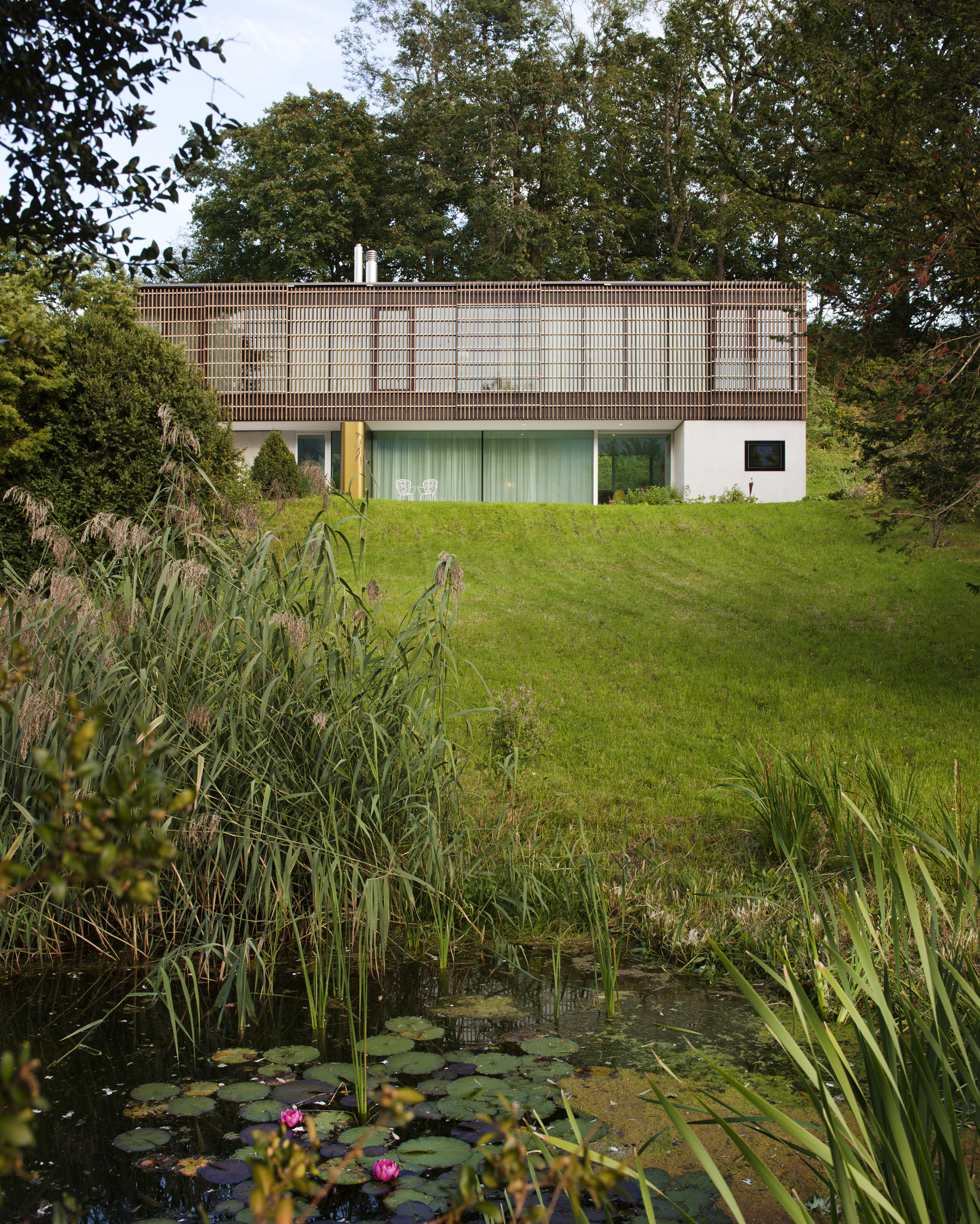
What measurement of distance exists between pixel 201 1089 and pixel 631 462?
819 inches

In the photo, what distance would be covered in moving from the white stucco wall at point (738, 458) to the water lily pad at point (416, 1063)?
18778 millimetres

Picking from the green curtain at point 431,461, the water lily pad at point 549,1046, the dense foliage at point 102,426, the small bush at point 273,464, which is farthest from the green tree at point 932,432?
the green curtain at point 431,461

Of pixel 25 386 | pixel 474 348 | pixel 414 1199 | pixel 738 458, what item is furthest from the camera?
pixel 474 348

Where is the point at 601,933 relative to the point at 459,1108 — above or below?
above

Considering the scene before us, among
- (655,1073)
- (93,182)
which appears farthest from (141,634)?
(655,1073)

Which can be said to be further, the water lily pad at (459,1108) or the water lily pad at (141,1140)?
the water lily pad at (459,1108)

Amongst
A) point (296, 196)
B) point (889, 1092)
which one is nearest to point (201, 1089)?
point (889, 1092)

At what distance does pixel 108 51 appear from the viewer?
113 inches

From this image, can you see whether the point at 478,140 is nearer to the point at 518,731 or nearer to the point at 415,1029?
the point at 518,731

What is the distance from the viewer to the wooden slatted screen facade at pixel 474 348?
21172 millimetres

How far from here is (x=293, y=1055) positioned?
2.88 m

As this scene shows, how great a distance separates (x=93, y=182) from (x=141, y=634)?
1.64m

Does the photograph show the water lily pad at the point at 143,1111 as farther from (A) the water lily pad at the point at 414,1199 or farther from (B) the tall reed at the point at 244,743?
(A) the water lily pad at the point at 414,1199

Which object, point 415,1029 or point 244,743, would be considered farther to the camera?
point 244,743
